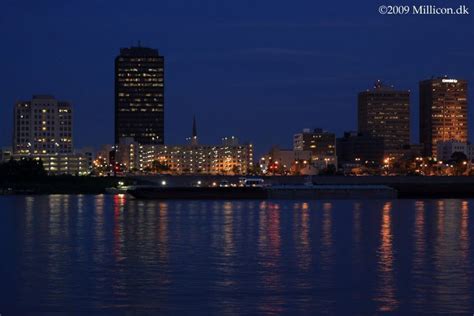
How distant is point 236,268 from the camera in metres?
33.5

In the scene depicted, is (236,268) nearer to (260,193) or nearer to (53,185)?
(260,193)

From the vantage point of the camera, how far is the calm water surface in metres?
25.9

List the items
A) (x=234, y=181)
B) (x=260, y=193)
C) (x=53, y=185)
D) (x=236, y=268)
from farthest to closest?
(x=234, y=181) < (x=53, y=185) < (x=260, y=193) < (x=236, y=268)

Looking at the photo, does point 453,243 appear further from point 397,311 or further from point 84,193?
point 84,193

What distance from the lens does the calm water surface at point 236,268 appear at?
2589 centimetres

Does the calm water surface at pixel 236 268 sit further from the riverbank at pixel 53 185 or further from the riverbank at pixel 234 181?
the riverbank at pixel 53 185

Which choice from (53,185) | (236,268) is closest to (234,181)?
(53,185)

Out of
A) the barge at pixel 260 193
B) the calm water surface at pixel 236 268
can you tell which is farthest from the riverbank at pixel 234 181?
the calm water surface at pixel 236 268

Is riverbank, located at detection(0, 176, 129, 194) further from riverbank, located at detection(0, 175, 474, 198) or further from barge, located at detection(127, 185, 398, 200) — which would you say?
barge, located at detection(127, 185, 398, 200)

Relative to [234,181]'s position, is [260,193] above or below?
below

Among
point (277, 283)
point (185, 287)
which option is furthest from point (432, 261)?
point (185, 287)

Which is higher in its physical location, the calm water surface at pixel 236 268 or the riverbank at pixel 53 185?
the riverbank at pixel 53 185

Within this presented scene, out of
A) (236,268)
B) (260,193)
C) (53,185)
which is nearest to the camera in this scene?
(236,268)

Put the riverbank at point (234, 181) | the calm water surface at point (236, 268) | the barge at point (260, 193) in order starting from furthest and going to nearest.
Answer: the riverbank at point (234, 181)
the barge at point (260, 193)
the calm water surface at point (236, 268)
